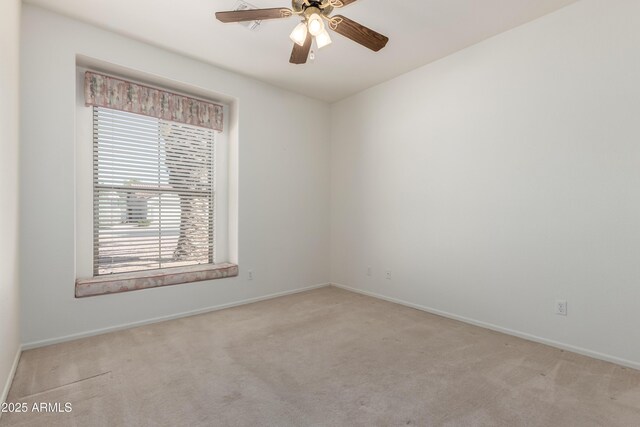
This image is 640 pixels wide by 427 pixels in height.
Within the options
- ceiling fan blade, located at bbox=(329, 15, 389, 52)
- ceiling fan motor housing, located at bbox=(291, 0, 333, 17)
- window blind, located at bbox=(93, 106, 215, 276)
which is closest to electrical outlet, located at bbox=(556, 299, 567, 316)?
ceiling fan blade, located at bbox=(329, 15, 389, 52)

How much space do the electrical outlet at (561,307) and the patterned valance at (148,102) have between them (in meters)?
3.87

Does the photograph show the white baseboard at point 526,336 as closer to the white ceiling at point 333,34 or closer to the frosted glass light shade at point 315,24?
the white ceiling at point 333,34

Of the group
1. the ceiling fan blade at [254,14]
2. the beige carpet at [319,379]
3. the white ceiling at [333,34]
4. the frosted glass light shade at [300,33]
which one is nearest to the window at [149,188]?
the white ceiling at [333,34]

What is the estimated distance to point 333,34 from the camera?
300 cm

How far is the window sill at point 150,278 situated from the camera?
9.30 ft

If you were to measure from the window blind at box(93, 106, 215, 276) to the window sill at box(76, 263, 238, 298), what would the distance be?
0.18m

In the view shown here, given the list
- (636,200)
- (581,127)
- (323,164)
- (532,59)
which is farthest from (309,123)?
(636,200)

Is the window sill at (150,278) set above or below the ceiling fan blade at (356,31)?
below

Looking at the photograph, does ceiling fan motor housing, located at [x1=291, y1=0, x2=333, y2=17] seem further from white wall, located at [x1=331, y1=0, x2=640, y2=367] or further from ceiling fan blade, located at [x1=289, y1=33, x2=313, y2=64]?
white wall, located at [x1=331, y1=0, x2=640, y2=367]

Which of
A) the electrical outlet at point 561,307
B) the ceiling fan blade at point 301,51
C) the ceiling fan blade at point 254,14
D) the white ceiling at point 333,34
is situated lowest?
the electrical outlet at point 561,307

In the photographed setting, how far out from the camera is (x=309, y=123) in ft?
15.1

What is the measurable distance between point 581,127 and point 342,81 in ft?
8.42

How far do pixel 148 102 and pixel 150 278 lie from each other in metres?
1.81

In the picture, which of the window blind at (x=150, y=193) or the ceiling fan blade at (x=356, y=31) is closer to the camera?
the ceiling fan blade at (x=356, y=31)
